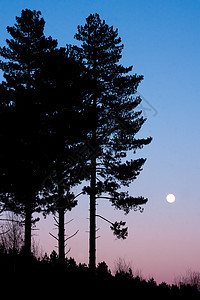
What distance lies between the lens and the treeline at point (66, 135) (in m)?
19.0

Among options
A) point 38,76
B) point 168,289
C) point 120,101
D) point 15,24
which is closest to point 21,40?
point 15,24

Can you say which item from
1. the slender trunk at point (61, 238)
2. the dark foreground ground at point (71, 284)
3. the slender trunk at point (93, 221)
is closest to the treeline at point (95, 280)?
the dark foreground ground at point (71, 284)

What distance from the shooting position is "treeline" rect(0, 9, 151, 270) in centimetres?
1900

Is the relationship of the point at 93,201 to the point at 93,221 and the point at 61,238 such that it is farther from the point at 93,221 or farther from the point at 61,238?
the point at 61,238

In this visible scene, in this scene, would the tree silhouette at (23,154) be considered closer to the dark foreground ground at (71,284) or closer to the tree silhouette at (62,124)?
the tree silhouette at (62,124)

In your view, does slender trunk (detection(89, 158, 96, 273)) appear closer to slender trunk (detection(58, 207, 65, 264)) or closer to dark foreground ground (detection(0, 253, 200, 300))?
slender trunk (detection(58, 207, 65, 264))

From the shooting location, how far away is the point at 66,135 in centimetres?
1894

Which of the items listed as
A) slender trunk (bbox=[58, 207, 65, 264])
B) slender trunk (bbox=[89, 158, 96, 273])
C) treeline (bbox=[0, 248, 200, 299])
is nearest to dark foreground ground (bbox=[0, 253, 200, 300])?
treeline (bbox=[0, 248, 200, 299])

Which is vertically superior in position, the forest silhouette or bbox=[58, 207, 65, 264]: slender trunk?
the forest silhouette

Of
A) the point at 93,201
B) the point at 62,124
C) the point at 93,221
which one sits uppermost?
the point at 62,124

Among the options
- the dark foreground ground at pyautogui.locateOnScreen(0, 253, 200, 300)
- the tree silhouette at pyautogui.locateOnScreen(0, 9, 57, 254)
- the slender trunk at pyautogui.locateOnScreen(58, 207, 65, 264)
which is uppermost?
the tree silhouette at pyautogui.locateOnScreen(0, 9, 57, 254)

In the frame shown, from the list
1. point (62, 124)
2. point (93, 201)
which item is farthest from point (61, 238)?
point (62, 124)

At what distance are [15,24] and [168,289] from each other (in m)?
17.4

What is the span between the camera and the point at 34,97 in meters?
19.4
